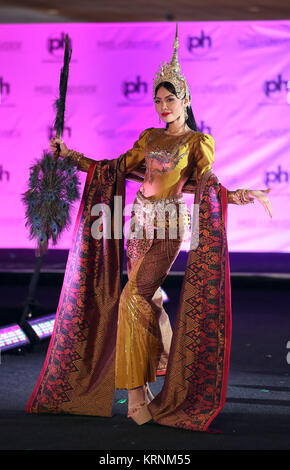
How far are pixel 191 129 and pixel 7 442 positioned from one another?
1582mm

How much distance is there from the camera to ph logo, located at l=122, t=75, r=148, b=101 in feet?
22.7

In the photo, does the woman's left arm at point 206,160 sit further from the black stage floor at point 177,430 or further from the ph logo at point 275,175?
the ph logo at point 275,175

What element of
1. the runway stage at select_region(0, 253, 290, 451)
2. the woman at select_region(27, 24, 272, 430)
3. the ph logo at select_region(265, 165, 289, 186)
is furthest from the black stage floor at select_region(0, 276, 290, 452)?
the ph logo at select_region(265, 165, 289, 186)

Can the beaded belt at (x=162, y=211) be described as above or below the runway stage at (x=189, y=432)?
above

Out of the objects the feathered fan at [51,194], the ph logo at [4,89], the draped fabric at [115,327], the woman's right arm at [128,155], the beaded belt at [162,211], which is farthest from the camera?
the ph logo at [4,89]

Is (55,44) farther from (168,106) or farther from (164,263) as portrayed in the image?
(164,263)

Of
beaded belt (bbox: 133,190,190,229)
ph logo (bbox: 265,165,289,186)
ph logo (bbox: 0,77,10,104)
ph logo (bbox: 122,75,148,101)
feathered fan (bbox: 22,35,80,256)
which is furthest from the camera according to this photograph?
ph logo (bbox: 0,77,10,104)

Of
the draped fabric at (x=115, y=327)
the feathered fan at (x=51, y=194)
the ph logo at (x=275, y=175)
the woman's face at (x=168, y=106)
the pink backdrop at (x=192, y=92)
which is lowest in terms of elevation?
the draped fabric at (x=115, y=327)

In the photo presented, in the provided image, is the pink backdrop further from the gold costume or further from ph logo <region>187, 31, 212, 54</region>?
the gold costume

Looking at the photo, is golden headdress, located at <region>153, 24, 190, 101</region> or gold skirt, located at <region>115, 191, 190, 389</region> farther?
golden headdress, located at <region>153, 24, 190, 101</region>

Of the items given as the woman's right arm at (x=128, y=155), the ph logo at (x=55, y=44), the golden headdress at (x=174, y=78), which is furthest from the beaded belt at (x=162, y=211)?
the ph logo at (x=55, y=44)

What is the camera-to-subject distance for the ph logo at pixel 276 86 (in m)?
6.84

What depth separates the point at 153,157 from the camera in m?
3.15
